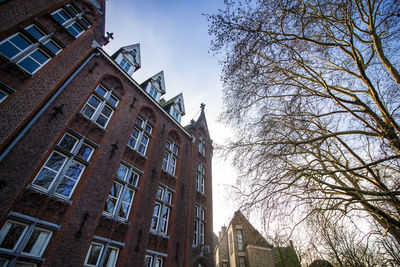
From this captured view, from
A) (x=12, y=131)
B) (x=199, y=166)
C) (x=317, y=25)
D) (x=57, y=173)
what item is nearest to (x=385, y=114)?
(x=317, y=25)

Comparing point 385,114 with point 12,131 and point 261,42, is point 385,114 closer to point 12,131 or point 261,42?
point 261,42

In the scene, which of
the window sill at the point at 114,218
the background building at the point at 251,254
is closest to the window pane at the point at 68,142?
the window sill at the point at 114,218

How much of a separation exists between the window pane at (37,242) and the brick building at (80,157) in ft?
0.10

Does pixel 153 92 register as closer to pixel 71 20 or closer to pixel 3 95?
pixel 71 20

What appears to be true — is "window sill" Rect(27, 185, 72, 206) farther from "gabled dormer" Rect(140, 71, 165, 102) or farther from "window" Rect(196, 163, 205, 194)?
"window" Rect(196, 163, 205, 194)

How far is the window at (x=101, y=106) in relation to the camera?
9.34 m

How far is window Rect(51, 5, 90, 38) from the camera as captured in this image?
9.71 m

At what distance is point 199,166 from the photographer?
17.1m

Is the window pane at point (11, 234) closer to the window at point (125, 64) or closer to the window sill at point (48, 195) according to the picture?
the window sill at point (48, 195)

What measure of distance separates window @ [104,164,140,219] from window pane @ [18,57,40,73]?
5700 millimetres

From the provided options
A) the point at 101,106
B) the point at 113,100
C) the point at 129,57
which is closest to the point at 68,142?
the point at 101,106

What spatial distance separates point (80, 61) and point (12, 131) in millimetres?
4881

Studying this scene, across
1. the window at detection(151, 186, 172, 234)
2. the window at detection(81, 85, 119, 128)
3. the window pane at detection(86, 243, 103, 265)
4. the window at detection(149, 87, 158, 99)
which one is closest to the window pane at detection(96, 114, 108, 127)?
the window at detection(81, 85, 119, 128)

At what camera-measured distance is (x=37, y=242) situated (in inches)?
236
